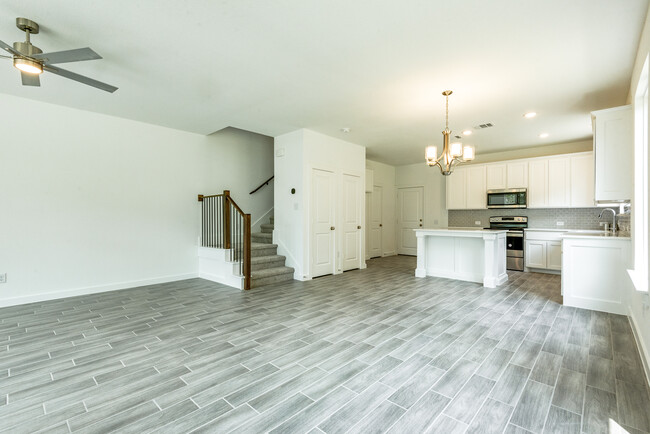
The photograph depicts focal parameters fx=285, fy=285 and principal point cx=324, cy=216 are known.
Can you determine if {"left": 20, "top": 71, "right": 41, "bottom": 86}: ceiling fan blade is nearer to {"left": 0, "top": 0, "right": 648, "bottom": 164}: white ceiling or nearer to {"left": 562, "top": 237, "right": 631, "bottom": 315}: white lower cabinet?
{"left": 0, "top": 0, "right": 648, "bottom": 164}: white ceiling

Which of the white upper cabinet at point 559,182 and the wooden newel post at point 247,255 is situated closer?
the wooden newel post at point 247,255

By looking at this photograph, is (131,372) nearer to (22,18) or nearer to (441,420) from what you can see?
(441,420)

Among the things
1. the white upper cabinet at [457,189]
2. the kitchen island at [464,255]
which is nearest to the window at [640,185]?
the kitchen island at [464,255]

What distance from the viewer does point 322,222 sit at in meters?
5.87

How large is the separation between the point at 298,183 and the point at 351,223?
67.4 inches

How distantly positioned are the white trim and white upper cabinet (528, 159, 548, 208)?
12.6 feet

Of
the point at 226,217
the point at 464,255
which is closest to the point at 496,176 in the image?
the point at 464,255

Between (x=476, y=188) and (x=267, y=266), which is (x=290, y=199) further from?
(x=476, y=188)

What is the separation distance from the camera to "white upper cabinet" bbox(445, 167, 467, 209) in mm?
7594

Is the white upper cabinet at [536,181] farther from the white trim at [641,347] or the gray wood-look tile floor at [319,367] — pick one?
the white trim at [641,347]

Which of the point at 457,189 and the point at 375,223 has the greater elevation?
the point at 457,189

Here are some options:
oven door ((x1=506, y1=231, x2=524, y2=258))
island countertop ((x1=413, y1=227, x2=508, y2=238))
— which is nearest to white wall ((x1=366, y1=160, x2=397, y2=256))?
island countertop ((x1=413, y1=227, x2=508, y2=238))

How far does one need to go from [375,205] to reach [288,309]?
5388 mm

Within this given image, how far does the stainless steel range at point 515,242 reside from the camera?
6477mm
